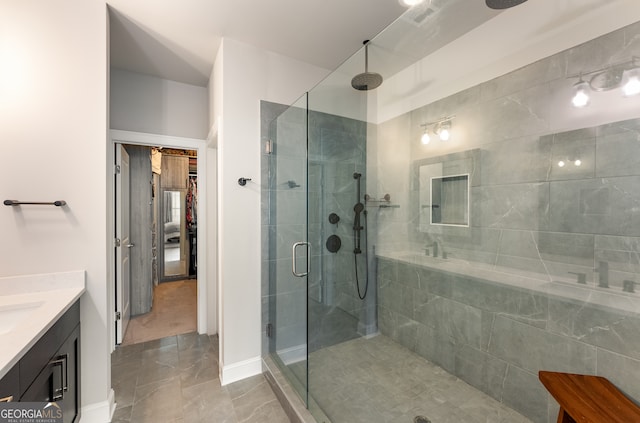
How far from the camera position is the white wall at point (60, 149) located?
5.06 feet

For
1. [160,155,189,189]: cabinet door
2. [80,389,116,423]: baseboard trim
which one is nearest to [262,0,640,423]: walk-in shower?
[80,389,116,423]: baseboard trim

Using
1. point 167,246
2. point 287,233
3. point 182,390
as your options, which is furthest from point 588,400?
point 167,246

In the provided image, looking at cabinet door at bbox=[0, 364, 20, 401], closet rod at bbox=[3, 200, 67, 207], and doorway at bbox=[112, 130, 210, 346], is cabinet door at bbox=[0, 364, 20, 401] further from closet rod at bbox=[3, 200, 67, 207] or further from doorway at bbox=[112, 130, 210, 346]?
doorway at bbox=[112, 130, 210, 346]

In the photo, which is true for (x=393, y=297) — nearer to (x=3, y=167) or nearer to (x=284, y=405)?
(x=284, y=405)

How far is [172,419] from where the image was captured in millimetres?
1747

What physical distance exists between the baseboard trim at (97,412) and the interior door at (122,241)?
1.14 metres

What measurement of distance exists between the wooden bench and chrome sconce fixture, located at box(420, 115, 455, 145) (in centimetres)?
158

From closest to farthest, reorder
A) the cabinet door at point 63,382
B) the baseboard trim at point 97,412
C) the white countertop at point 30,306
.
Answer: the white countertop at point 30,306
the cabinet door at point 63,382
the baseboard trim at point 97,412

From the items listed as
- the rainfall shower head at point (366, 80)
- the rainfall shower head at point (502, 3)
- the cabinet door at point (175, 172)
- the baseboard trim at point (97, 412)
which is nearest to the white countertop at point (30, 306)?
the baseboard trim at point (97, 412)

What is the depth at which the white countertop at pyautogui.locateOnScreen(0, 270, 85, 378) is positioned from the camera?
0.96 meters

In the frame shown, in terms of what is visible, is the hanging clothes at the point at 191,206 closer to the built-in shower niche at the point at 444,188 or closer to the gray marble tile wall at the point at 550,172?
the built-in shower niche at the point at 444,188

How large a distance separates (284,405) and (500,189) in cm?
212

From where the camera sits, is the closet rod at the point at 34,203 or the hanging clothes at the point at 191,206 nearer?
the closet rod at the point at 34,203

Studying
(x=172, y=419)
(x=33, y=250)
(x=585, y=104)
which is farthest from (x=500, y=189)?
(x=33, y=250)
